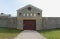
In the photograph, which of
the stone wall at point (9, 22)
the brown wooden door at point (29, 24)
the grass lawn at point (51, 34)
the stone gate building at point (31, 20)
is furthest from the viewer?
the stone wall at point (9, 22)

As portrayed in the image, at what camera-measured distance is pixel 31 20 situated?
42.6 m

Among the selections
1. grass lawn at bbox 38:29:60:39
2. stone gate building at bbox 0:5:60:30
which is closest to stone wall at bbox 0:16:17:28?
stone gate building at bbox 0:5:60:30

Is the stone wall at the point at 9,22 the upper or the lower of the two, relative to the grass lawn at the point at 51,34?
upper

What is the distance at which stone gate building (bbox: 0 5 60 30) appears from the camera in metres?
41.8

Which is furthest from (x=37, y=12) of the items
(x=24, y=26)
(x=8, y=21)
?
(x=8, y=21)

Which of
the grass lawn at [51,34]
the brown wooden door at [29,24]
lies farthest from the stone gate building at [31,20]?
the grass lawn at [51,34]

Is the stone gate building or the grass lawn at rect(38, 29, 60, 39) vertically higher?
the stone gate building

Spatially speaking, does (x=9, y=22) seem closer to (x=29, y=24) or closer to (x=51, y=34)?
(x=29, y=24)

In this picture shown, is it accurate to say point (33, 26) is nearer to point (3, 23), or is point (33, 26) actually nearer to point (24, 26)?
point (24, 26)

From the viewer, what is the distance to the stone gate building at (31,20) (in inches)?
1644

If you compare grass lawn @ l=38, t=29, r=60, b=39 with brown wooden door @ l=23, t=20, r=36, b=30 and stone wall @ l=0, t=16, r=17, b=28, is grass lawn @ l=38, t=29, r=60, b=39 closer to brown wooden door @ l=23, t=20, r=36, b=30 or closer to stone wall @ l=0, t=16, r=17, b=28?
brown wooden door @ l=23, t=20, r=36, b=30

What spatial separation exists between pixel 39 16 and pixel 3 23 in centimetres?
846

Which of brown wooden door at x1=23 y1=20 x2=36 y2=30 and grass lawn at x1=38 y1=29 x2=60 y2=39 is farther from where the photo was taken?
brown wooden door at x1=23 y1=20 x2=36 y2=30

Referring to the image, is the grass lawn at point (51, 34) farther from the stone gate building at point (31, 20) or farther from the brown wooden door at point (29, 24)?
the brown wooden door at point (29, 24)
